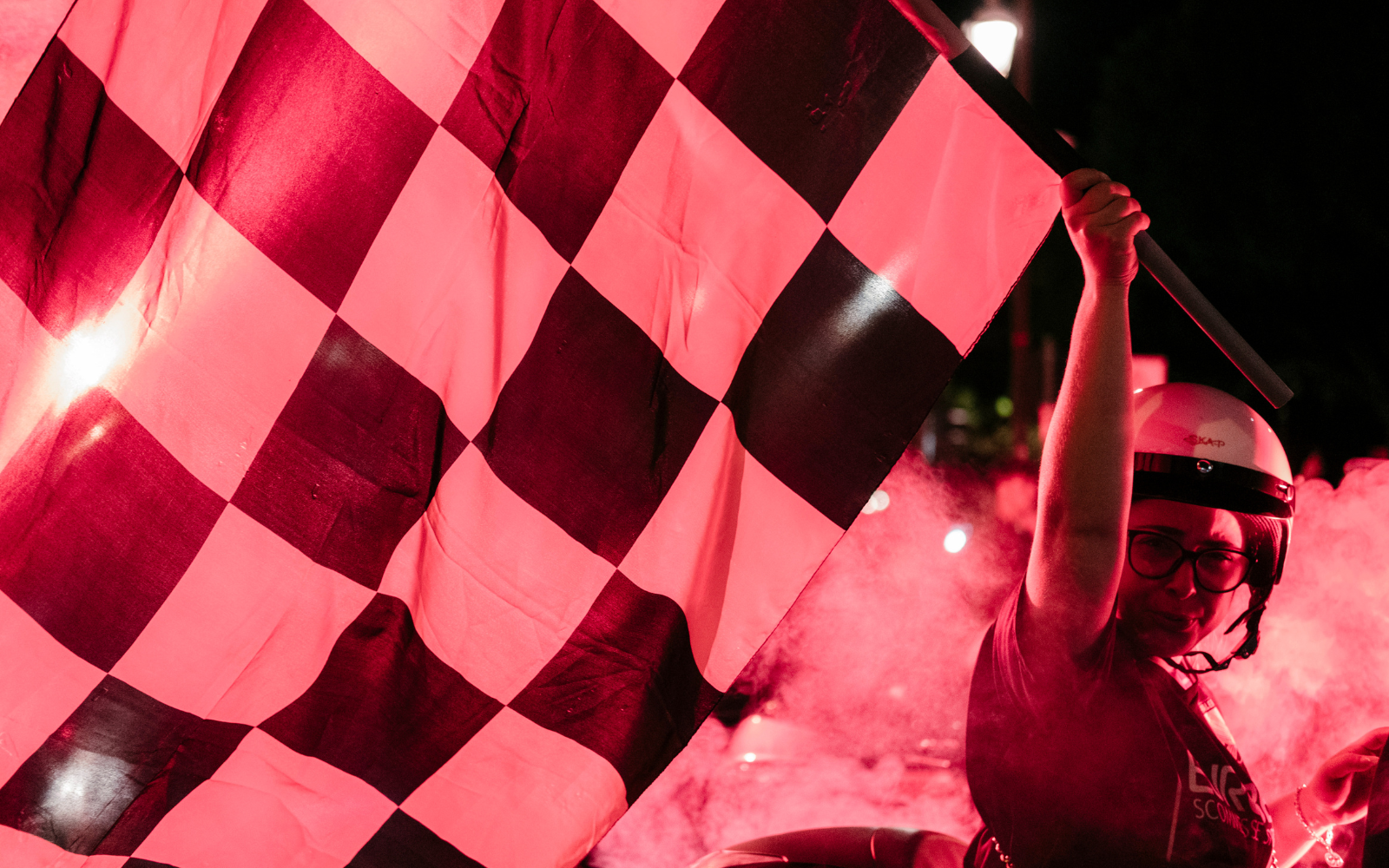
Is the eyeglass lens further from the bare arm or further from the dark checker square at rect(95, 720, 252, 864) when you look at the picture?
the dark checker square at rect(95, 720, 252, 864)

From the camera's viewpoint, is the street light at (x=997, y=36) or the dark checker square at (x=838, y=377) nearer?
the dark checker square at (x=838, y=377)

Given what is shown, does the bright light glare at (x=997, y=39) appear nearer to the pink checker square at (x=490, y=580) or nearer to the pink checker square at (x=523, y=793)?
the pink checker square at (x=490, y=580)

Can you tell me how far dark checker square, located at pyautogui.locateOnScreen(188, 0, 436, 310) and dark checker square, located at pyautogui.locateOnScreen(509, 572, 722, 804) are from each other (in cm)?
77

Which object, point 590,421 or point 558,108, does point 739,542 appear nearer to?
point 590,421

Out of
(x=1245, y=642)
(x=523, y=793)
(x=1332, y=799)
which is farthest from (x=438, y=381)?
(x=1332, y=799)

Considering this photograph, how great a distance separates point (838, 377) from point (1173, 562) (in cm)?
86

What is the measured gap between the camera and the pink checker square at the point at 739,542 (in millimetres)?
1905

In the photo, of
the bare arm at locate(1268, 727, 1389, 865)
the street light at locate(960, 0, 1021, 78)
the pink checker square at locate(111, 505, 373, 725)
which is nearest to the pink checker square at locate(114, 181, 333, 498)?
the pink checker square at locate(111, 505, 373, 725)

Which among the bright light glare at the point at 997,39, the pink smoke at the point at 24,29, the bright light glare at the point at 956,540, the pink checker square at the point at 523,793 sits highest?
the bright light glare at the point at 997,39

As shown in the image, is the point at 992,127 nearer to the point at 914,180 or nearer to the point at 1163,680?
the point at 914,180

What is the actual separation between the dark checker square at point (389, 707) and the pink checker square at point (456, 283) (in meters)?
0.41

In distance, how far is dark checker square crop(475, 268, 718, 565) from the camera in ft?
6.19

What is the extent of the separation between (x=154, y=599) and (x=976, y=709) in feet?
4.94

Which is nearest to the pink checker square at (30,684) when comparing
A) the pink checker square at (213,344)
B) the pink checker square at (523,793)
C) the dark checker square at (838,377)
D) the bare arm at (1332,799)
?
the pink checker square at (213,344)
